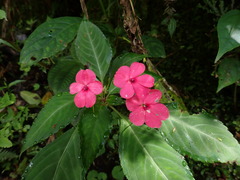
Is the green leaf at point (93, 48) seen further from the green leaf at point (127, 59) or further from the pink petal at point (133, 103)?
the pink petal at point (133, 103)

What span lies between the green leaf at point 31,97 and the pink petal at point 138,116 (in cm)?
130

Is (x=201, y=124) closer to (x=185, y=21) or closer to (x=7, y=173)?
(x=185, y=21)

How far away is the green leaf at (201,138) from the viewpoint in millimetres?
899

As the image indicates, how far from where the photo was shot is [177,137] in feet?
3.17

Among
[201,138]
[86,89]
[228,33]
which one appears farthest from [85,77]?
[228,33]

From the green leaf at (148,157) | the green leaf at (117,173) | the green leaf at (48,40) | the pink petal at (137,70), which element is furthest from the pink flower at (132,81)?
the green leaf at (117,173)

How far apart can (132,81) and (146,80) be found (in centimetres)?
5

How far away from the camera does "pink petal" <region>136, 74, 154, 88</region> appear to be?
2.70 feet

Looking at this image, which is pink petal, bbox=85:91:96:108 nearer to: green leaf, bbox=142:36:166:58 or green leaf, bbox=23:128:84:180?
green leaf, bbox=23:128:84:180

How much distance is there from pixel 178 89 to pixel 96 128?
3.33 ft

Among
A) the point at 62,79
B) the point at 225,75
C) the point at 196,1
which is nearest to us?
the point at 225,75

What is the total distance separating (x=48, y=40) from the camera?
1227 millimetres

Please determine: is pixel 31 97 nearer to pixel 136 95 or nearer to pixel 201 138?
pixel 136 95

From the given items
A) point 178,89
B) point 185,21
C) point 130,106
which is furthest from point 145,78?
point 185,21
